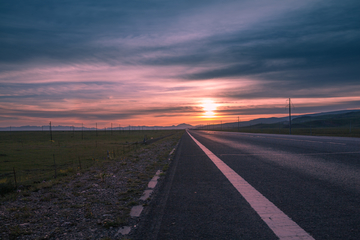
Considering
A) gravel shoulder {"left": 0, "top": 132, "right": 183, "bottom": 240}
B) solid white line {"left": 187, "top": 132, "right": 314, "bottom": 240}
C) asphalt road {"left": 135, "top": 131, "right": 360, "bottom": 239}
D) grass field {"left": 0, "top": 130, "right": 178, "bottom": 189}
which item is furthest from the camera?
grass field {"left": 0, "top": 130, "right": 178, "bottom": 189}

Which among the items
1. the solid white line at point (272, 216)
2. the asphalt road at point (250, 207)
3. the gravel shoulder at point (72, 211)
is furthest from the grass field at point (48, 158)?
the solid white line at point (272, 216)

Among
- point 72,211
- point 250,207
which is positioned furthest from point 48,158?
point 250,207

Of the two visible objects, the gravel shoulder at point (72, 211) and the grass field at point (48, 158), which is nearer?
the gravel shoulder at point (72, 211)

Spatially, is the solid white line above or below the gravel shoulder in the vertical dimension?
above

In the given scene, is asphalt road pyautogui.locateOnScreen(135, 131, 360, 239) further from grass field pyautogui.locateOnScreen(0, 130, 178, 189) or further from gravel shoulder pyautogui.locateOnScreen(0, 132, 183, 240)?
grass field pyautogui.locateOnScreen(0, 130, 178, 189)

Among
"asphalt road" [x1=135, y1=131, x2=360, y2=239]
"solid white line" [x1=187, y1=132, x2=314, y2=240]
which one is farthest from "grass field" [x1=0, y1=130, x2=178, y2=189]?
"solid white line" [x1=187, y1=132, x2=314, y2=240]

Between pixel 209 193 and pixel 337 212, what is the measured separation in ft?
7.36

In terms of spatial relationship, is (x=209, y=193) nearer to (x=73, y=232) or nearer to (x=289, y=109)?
(x=73, y=232)

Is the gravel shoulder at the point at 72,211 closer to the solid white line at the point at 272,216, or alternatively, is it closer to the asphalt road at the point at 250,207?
the asphalt road at the point at 250,207

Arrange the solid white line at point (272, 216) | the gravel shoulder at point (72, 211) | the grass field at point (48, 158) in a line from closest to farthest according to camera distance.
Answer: the solid white line at point (272, 216) < the gravel shoulder at point (72, 211) < the grass field at point (48, 158)

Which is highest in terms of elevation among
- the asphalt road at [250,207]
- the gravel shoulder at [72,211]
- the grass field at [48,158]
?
the asphalt road at [250,207]

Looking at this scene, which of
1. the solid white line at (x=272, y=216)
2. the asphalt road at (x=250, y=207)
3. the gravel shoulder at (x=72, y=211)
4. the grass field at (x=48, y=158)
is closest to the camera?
the solid white line at (x=272, y=216)

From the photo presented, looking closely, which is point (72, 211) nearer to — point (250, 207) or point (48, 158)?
point (250, 207)

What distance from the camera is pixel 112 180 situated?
6859 millimetres
